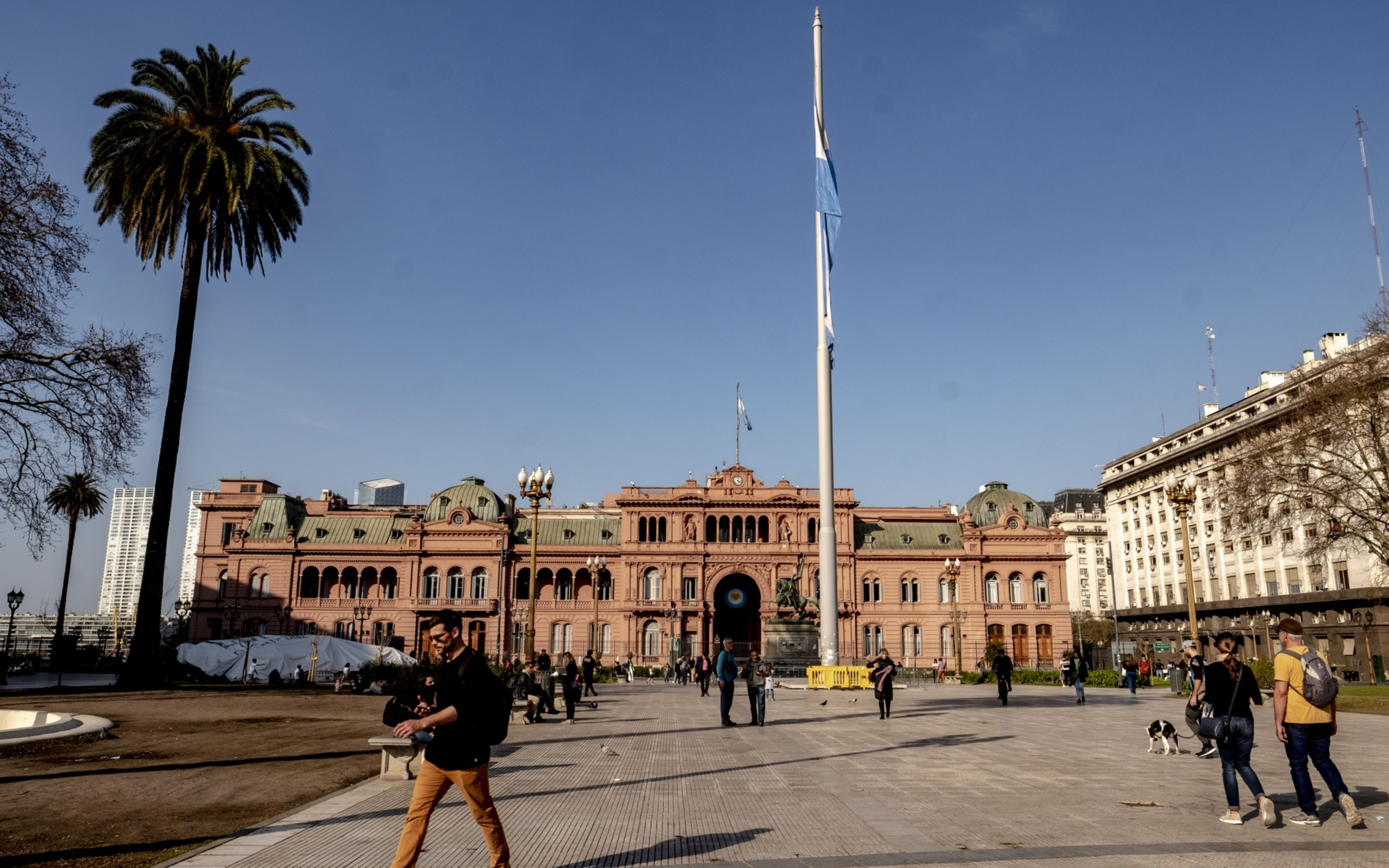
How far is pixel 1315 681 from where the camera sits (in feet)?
29.8

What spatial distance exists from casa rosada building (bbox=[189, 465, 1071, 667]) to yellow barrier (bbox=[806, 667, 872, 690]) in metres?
35.0

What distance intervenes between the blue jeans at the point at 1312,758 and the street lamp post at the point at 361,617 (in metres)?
70.2

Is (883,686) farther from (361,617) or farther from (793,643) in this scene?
(361,617)

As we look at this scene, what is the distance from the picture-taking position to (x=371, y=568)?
74.0 m

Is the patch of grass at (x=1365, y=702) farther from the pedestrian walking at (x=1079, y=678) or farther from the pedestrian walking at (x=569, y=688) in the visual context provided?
the pedestrian walking at (x=569, y=688)

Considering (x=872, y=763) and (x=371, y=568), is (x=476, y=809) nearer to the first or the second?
(x=872, y=763)

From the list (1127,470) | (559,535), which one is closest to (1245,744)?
(559,535)

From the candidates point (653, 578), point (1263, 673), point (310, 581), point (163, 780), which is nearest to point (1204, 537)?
point (653, 578)

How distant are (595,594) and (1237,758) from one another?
4710cm

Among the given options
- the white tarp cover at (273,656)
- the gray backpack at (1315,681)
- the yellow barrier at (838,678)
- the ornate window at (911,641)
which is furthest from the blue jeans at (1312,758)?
the ornate window at (911,641)

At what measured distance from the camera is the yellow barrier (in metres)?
33.3

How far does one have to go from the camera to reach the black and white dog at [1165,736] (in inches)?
611

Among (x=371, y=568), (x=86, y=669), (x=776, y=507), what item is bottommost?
(x=86, y=669)

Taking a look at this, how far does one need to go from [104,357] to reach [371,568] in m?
52.9
